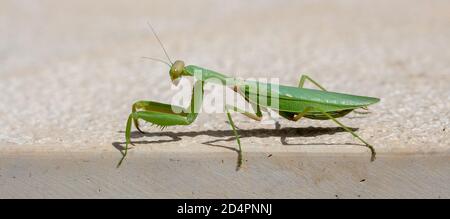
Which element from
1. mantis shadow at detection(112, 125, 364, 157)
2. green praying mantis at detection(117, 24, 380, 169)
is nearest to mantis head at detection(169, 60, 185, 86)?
green praying mantis at detection(117, 24, 380, 169)

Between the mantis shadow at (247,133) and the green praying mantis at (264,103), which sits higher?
the green praying mantis at (264,103)

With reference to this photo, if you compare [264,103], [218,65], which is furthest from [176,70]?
[218,65]

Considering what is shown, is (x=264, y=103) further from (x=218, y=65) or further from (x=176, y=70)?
(x=218, y=65)

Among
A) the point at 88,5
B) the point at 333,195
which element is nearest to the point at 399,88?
the point at 333,195

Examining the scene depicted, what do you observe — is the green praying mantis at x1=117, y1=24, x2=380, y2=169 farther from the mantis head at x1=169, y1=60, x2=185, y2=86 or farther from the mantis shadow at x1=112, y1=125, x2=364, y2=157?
the mantis shadow at x1=112, y1=125, x2=364, y2=157

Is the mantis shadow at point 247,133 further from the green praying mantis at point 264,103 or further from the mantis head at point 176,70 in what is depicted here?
the mantis head at point 176,70

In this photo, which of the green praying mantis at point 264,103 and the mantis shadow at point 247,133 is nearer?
the green praying mantis at point 264,103

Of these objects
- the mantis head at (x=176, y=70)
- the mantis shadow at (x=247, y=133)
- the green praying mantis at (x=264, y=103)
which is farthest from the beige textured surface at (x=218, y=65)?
the mantis head at (x=176, y=70)

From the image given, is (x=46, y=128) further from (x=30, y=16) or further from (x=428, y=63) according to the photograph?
(x=30, y=16)

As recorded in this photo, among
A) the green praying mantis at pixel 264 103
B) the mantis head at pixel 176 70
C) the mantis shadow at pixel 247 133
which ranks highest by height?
the mantis head at pixel 176 70
